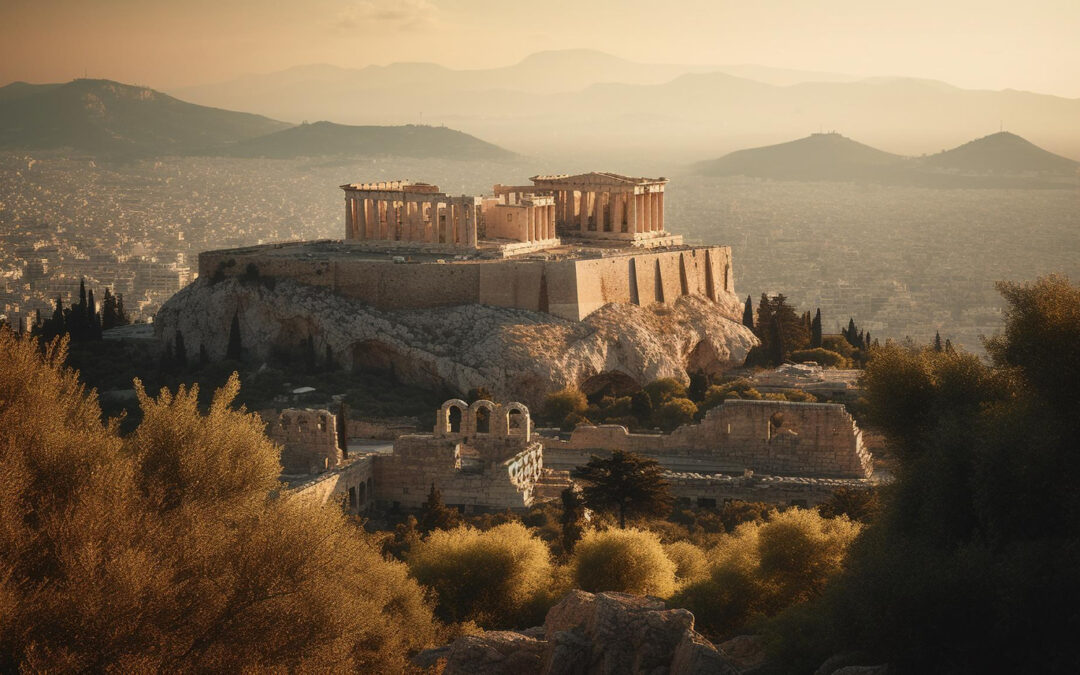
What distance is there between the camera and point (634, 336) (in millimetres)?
42875

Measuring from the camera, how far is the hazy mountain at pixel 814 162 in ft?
522

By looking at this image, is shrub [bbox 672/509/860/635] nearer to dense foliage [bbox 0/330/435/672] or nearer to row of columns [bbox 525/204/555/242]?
dense foliage [bbox 0/330/435/672]

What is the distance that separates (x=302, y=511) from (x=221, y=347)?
28.0 m

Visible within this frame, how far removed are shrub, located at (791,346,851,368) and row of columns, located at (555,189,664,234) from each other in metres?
8.44

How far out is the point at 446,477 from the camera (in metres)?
29.6

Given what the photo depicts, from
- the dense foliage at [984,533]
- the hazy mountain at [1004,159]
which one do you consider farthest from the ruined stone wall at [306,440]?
the hazy mountain at [1004,159]

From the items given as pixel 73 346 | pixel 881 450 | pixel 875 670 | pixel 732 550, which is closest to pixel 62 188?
pixel 73 346

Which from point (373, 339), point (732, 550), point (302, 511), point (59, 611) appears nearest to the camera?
point (59, 611)

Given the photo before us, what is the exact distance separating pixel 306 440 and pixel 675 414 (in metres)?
10.3

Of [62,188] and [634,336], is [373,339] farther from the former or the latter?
[62,188]

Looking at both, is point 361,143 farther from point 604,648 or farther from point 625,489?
point 604,648

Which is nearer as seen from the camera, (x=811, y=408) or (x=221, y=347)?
(x=811, y=408)

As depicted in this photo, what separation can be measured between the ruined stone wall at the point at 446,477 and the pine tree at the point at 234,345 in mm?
14129

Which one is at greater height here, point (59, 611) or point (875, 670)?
point (59, 611)
